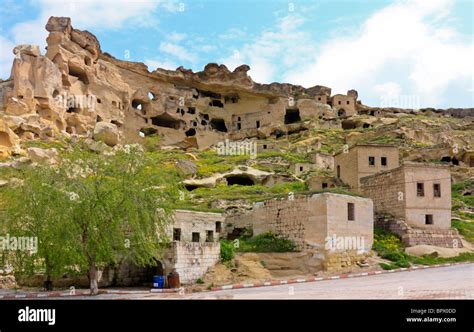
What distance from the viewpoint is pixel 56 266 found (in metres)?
19.4

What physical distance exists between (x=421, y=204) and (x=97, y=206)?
18.8 meters

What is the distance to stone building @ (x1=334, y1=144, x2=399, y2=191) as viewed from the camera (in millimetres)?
34969

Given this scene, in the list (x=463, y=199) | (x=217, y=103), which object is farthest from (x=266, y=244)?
(x=217, y=103)

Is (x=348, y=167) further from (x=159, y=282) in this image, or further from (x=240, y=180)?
(x=159, y=282)

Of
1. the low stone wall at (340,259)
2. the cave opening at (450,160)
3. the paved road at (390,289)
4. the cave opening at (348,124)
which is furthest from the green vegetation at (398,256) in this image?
the cave opening at (348,124)

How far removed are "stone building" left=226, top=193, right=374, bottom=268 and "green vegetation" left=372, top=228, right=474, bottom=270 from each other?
865 millimetres

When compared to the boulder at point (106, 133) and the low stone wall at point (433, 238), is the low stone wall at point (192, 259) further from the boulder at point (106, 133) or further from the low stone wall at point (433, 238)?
the boulder at point (106, 133)

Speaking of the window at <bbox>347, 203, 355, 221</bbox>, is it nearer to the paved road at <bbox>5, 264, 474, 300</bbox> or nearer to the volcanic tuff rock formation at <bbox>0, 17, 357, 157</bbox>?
the paved road at <bbox>5, 264, 474, 300</bbox>

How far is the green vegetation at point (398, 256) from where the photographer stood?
24.4 m

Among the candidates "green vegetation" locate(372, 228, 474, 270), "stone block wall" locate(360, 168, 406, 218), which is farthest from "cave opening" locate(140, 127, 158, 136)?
"green vegetation" locate(372, 228, 474, 270)

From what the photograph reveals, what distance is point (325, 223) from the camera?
2370 cm

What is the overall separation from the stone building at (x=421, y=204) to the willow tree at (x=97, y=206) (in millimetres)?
14945
